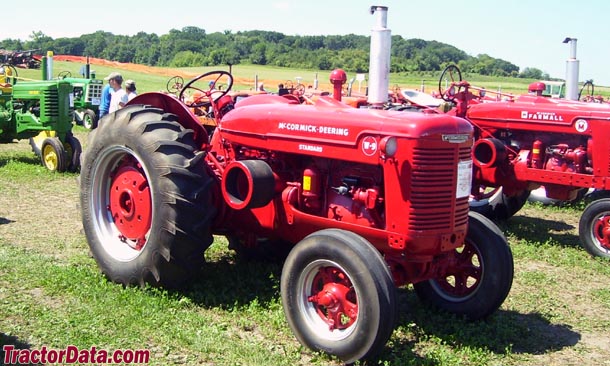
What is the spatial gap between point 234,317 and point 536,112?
465 centimetres

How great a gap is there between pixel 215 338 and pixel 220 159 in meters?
1.48

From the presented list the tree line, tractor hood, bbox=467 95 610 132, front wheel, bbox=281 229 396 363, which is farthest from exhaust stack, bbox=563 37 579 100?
the tree line

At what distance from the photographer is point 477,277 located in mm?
4566

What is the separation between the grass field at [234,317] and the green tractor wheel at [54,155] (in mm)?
3730

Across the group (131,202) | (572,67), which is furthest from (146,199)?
(572,67)

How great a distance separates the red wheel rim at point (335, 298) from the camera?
380 cm

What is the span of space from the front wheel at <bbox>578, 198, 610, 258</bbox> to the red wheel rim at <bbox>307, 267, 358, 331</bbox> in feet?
12.9

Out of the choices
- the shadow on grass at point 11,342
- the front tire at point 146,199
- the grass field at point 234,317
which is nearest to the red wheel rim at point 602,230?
the grass field at point 234,317

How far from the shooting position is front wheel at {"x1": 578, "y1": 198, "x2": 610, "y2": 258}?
6.79 m

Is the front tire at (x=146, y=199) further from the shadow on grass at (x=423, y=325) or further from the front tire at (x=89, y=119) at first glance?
the front tire at (x=89, y=119)

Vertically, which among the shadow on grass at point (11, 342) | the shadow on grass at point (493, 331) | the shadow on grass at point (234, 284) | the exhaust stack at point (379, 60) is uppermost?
the exhaust stack at point (379, 60)

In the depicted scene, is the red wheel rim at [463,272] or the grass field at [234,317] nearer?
the grass field at [234,317]

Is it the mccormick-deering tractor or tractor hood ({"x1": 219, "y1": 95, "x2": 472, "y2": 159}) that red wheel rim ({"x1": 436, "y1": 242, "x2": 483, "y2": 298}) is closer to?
the mccormick-deering tractor

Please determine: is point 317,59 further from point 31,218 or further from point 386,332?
point 386,332
